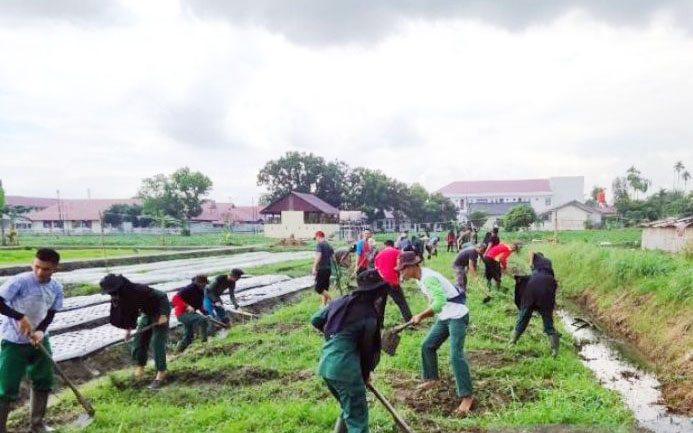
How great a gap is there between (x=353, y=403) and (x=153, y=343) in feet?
12.7

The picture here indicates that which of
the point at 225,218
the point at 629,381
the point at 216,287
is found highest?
the point at 225,218

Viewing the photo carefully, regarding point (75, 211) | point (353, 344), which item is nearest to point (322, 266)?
point (353, 344)

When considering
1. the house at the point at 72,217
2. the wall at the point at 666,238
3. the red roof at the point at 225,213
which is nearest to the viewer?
the wall at the point at 666,238

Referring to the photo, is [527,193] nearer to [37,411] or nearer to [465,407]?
[465,407]

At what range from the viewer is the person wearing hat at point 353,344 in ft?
13.8

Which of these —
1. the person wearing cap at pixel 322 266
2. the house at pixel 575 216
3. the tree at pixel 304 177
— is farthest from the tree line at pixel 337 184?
the person wearing cap at pixel 322 266

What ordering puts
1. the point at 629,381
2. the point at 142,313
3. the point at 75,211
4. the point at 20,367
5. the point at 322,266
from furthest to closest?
the point at 75,211
the point at 322,266
the point at 629,381
the point at 142,313
the point at 20,367

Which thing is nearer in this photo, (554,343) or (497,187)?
(554,343)

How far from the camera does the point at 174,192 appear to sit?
64375 mm

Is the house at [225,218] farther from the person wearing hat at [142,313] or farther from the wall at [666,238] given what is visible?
the person wearing hat at [142,313]

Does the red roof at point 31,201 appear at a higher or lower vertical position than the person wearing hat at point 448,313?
higher

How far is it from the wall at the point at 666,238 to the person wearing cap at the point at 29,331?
16.7 metres

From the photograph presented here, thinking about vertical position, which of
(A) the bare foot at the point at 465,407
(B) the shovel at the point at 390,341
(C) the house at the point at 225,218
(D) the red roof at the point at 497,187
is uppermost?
(D) the red roof at the point at 497,187

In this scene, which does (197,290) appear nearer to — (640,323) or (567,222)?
(640,323)
